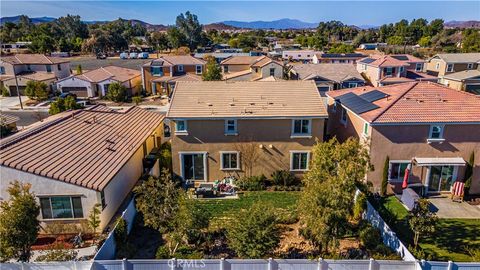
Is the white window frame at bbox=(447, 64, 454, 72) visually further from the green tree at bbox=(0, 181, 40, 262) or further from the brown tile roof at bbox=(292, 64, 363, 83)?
the green tree at bbox=(0, 181, 40, 262)

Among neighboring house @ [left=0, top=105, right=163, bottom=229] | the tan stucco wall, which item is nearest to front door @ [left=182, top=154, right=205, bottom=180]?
the tan stucco wall

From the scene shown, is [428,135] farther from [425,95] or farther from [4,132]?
[4,132]

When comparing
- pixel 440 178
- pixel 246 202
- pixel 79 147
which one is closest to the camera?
pixel 79 147

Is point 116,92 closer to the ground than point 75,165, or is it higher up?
closer to the ground

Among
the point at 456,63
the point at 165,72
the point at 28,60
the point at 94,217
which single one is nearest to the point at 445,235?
the point at 94,217

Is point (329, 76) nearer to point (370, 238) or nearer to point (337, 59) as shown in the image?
point (337, 59)

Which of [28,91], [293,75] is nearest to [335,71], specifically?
[293,75]

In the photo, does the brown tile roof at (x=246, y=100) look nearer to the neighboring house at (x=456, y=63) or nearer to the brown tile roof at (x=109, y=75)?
the brown tile roof at (x=109, y=75)
